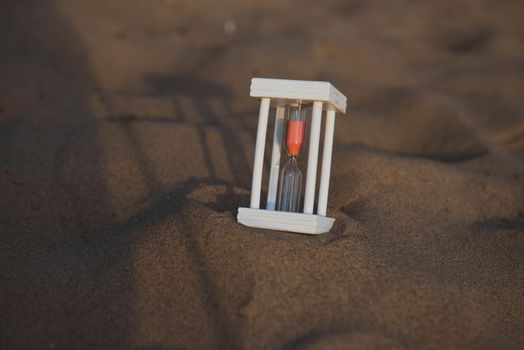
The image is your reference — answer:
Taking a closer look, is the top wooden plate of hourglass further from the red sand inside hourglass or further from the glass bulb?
the glass bulb

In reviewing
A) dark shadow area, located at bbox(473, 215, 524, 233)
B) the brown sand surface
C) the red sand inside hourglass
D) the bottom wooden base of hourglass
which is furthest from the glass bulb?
dark shadow area, located at bbox(473, 215, 524, 233)

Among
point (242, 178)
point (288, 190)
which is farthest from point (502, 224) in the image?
point (242, 178)

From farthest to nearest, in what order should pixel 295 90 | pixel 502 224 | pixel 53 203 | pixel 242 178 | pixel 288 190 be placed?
pixel 242 178 → pixel 502 224 → pixel 53 203 → pixel 288 190 → pixel 295 90

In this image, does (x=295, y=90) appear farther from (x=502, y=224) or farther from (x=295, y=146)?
(x=502, y=224)

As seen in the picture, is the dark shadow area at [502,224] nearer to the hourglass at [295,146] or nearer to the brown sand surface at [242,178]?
the brown sand surface at [242,178]

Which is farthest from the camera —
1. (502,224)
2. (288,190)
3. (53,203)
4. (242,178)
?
(242,178)

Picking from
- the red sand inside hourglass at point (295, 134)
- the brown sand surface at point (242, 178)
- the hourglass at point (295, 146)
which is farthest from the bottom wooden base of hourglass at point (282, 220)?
the red sand inside hourglass at point (295, 134)

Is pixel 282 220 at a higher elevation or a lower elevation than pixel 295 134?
lower
